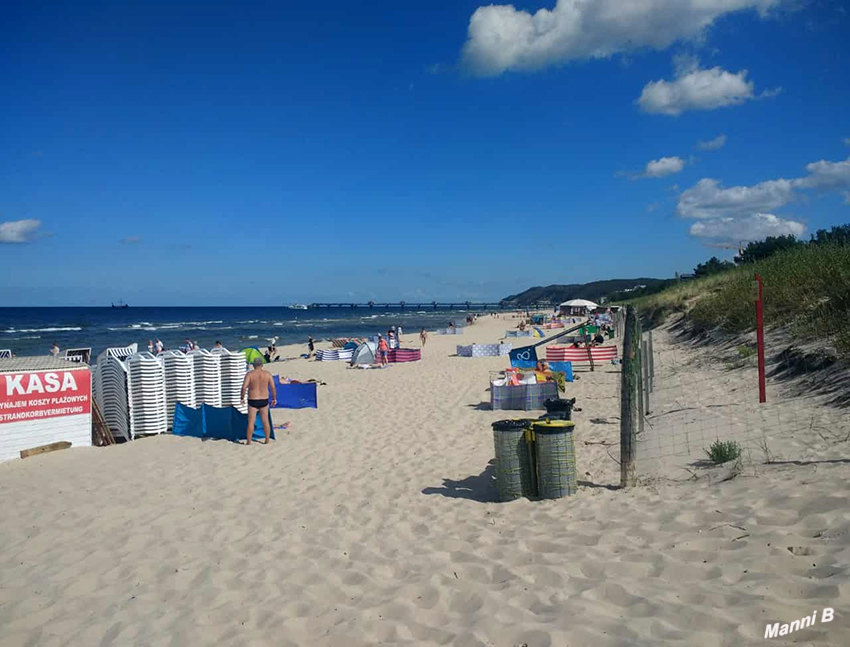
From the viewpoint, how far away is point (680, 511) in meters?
4.46

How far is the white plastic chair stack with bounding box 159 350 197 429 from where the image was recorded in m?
10.1

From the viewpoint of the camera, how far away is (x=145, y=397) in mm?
9773

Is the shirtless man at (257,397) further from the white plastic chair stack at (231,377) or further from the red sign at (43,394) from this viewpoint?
the red sign at (43,394)

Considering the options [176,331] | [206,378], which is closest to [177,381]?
[206,378]

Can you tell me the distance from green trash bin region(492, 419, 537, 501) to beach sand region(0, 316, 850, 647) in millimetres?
177

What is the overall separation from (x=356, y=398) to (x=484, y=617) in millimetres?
10438

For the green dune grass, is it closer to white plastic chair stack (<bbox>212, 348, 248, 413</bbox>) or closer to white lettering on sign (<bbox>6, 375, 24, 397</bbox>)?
white plastic chair stack (<bbox>212, 348, 248, 413</bbox>)

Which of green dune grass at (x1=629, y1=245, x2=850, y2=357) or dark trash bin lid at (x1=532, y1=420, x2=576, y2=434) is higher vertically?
green dune grass at (x1=629, y1=245, x2=850, y2=357)

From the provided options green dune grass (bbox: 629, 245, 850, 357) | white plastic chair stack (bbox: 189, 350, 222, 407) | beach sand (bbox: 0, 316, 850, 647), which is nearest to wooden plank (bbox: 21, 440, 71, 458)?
beach sand (bbox: 0, 316, 850, 647)

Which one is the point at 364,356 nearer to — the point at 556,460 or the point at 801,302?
the point at 801,302

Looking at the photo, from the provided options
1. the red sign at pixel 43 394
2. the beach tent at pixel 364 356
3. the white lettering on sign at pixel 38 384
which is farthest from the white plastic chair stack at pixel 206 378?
the beach tent at pixel 364 356

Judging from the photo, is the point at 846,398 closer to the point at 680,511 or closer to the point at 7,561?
the point at 680,511

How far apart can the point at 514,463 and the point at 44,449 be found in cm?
709

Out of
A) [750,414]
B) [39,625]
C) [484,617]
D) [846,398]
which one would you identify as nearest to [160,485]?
[39,625]
